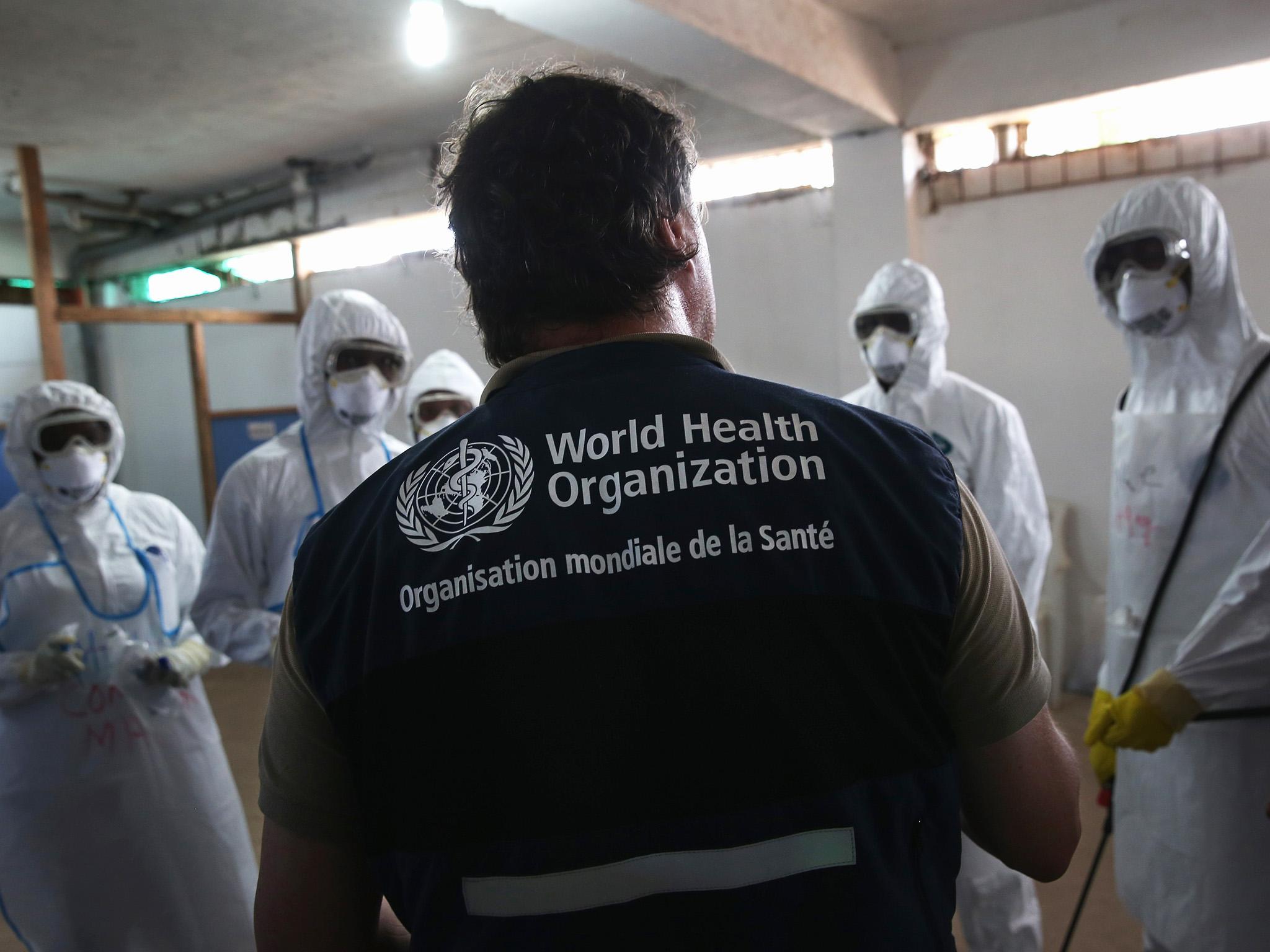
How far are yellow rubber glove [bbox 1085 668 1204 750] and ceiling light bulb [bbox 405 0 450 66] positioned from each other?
2.95m

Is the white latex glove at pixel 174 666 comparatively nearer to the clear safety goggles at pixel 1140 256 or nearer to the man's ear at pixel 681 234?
the man's ear at pixel 681 234

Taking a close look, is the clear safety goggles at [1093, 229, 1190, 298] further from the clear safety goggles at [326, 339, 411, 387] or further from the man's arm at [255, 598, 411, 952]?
the man's arm at [255, 598, 411, 952]

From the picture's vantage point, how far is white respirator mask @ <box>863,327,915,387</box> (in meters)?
2.83

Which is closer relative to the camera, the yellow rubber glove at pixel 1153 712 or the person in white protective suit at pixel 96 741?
the yellow rubber glove at pixel 1153 712

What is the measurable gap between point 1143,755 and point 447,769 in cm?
197

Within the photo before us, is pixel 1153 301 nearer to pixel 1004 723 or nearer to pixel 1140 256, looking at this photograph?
pixel 1140 256

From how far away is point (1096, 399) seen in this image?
13.6 ft

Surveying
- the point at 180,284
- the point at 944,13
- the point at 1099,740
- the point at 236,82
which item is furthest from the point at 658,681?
the point at 180,284

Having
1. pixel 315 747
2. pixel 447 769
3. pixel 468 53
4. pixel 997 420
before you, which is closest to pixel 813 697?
pixel 447 769

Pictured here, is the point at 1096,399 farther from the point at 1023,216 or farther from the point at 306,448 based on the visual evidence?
the point at 306,448

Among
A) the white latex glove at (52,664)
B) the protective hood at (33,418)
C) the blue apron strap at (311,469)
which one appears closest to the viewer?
the white latex glove at (52,664)

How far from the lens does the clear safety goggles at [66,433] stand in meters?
2.43

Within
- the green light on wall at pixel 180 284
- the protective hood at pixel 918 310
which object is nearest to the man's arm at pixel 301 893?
the protective hood at pixel 918 310

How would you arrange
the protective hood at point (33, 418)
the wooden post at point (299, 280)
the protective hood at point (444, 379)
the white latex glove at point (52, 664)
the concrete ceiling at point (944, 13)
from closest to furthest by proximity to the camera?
the white latex glove at point (52, 664) → the protective hood at point (33, 418) → the protective hood at point (444, 379) → the concrete ceiling at point (944, 13) → the wooden post at point (299, 280)
